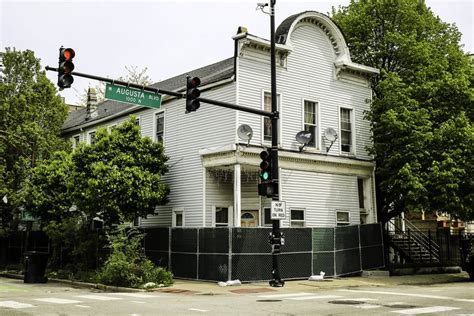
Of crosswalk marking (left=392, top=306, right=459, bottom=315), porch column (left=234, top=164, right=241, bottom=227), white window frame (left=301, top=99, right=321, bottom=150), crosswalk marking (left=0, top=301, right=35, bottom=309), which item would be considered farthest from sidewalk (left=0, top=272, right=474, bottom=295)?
white window frame (left=301, top=99, right=321, bottom=150)

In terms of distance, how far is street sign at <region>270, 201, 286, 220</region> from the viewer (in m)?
16.9

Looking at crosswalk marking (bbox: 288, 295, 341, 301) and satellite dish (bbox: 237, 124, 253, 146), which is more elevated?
satellite dish (bbox: 237, 124, 253, 146)

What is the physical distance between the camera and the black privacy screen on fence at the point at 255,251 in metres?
19.0

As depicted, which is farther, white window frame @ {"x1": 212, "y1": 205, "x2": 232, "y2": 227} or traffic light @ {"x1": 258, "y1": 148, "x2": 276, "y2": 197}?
white window frame @ {"x1": 212, "y1": 205, "x2": 232, "y2": 227}

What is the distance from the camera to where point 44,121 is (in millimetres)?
28359

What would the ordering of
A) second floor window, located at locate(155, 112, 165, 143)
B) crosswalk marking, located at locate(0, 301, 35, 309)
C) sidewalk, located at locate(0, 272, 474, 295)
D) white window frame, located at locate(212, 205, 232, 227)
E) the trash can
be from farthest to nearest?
second floor window, located at locate(155, 112, 165, 143)
white window frame, located at locate(212, 205, 232, 227)
the trash can
sidewalk, located at locate(0, 272, 474, 295)
crosswalk marking, located at locate(0, 301, 35, 309)

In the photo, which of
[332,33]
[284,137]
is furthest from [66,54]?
[332,33]

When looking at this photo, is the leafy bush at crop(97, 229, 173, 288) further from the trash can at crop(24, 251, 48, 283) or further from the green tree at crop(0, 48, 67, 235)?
the green tree at crop(0, 48, 67, 235)

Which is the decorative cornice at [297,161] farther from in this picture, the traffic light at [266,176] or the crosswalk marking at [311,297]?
the crosswalk marking at [311,297]

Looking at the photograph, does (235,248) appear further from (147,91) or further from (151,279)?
(147,91)

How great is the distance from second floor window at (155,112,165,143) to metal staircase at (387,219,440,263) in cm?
1237

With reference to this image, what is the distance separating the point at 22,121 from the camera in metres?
27.2

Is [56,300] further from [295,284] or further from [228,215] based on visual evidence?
[228,215]

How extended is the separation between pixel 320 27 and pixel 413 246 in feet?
40.3
